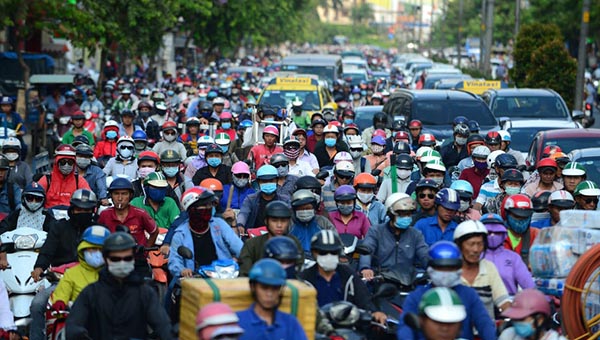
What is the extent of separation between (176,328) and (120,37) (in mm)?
33261

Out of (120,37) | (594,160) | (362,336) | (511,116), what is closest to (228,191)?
(594,160)

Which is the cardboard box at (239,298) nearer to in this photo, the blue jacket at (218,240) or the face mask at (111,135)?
the blue jacket at (218,240)

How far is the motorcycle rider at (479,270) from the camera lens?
9711mm

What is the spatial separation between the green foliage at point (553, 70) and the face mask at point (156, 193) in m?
26.5

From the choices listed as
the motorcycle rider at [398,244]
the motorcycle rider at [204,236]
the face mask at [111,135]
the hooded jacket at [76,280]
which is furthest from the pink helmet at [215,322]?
the face mask at [111,135]

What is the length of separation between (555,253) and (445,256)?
1911 millimetres

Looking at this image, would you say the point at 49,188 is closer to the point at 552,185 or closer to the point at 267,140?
the point at 267,140

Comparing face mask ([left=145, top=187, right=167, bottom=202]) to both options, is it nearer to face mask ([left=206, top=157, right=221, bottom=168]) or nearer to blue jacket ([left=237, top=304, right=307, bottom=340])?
face mask ([left=206, top=157, right=221, bottom=168])

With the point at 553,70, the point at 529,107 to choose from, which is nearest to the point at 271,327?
the point at 529,107

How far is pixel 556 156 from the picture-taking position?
661 inches

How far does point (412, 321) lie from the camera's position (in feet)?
26.9

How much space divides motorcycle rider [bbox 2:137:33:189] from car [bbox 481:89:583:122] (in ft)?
35.1

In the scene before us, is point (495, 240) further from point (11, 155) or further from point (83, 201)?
point (11, 155)

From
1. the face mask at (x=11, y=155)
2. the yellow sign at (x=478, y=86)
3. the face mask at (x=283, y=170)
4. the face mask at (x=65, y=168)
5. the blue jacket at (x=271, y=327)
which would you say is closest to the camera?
the blue jacket at (x=271, y=327)
